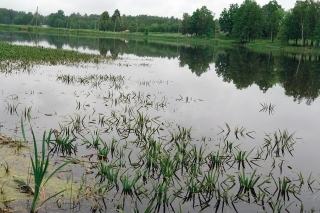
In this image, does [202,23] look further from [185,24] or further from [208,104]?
[208,104]

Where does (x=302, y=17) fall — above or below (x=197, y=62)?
above

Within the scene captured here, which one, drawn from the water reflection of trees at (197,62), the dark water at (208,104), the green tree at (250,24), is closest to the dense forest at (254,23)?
the green tree at (250,24)

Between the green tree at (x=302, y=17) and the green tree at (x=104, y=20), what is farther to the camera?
the green tree at (x=104, y=20)

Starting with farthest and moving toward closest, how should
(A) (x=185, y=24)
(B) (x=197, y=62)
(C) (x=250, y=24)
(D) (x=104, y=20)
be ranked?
(D) (x=104, y=20) < (A) (x=185, y=24) < (C) (x=250, y=24) < (B) (x=197, y=62)

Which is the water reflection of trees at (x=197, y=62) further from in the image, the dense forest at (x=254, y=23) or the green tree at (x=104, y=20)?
the green tree at (x=104, y=20)

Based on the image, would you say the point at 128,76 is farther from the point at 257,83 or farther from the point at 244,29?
the point at 244,29

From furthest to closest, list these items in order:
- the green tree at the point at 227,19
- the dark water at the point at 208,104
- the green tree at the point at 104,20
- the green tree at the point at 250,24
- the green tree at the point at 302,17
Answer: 1. the green tree at the point at 104,20
2. the green tree at the point at 227,19
3. the green tree at the point at 250,24
4. the green tree at the point at 302,17
5. the dark water at the point at 208,104

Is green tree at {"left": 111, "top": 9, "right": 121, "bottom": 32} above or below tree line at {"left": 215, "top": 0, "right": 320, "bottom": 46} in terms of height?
above

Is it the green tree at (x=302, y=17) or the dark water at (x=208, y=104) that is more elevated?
the green tree at (x=302, y=17)

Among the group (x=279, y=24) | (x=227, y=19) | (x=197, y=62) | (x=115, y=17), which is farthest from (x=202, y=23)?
(x=197, y=62)

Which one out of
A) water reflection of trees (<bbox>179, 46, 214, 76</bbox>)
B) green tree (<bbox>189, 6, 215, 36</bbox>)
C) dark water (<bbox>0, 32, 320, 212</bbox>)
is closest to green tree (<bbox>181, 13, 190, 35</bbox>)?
green tree (<bbox>189, 6, 215, 36</bbox>)

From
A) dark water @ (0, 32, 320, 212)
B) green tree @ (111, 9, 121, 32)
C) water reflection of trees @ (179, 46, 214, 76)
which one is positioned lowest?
dark water @ (0, 32, 320, 212)

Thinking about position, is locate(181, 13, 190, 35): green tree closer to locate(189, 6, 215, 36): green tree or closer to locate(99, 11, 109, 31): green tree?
locate(189, 6, 215, 36): green tree

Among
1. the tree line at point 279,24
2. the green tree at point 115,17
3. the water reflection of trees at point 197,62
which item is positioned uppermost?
the green tree at point 115,17
